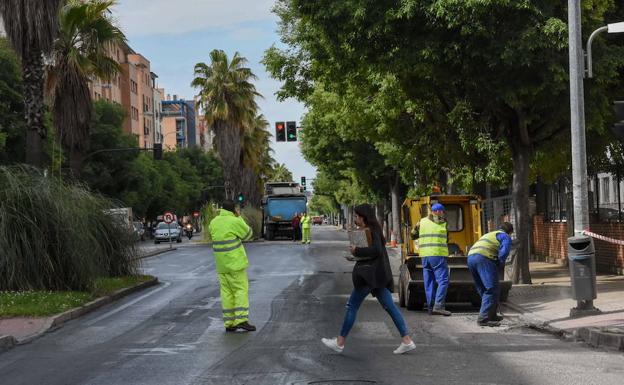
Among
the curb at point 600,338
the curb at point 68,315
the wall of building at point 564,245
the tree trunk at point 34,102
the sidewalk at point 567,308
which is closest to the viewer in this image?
the curb at point 600,338

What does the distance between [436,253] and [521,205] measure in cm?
648

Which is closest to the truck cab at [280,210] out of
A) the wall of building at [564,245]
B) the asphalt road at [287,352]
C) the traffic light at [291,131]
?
the traffic light at [291,131]

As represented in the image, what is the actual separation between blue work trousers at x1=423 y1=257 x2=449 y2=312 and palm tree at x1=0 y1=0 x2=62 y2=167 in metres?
9.25

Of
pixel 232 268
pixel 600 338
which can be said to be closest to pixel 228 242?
pixel 232 268

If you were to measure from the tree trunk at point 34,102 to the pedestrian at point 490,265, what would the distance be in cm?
1056

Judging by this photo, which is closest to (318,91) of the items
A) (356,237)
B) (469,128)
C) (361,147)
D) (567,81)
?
(361,147)

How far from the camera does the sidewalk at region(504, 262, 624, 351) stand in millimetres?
11527

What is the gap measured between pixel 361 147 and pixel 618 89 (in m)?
25.1

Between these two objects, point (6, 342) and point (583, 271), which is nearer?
point (6, 342)

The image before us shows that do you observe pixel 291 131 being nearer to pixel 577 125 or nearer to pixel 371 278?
pixel 577 125

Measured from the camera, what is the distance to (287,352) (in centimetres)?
1062

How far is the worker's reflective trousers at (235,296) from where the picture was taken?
499 inches

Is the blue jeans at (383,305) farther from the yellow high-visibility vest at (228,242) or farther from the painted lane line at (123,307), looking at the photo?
the painted lane line at (123,307)

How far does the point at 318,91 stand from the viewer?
3684 cm
